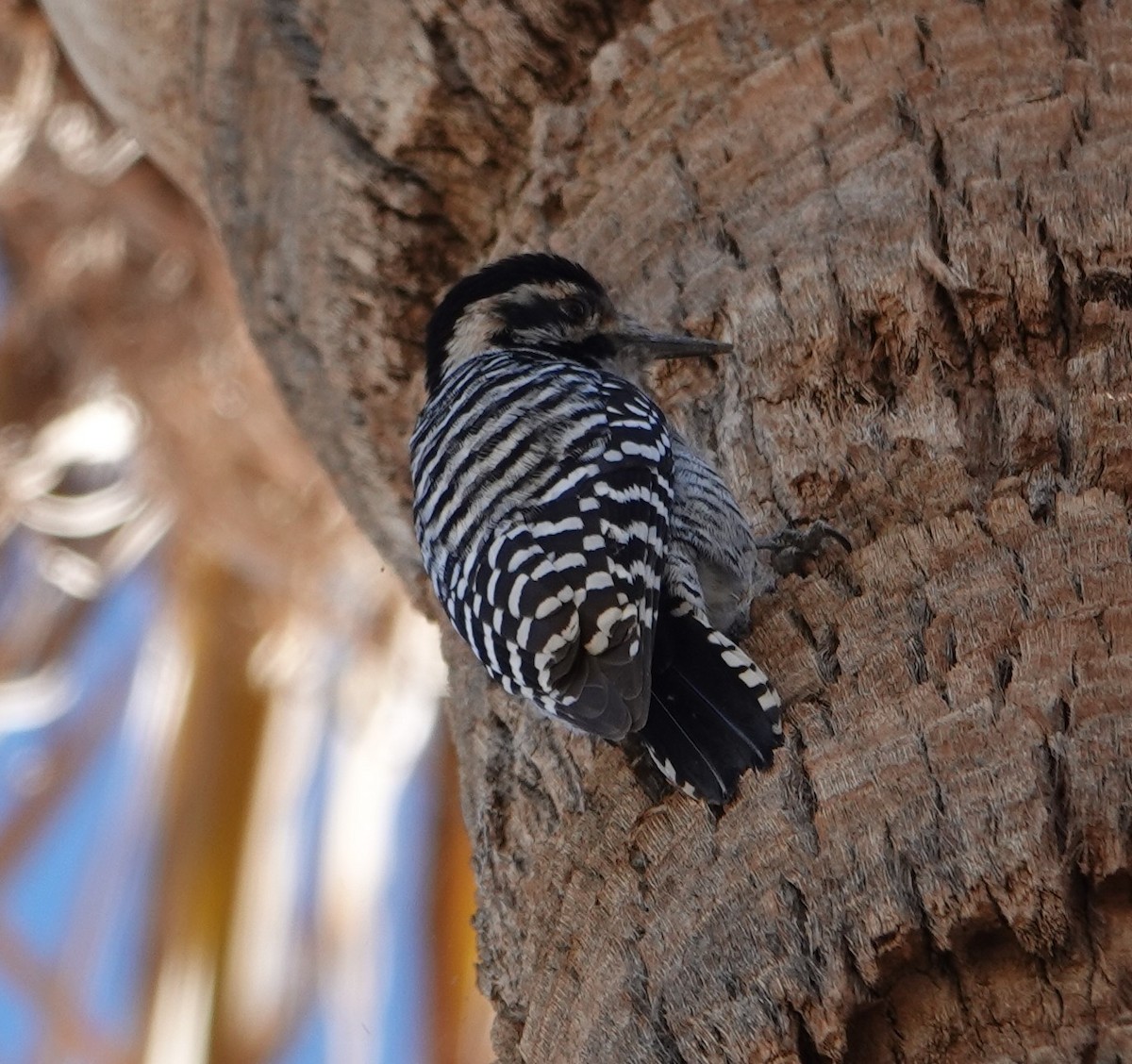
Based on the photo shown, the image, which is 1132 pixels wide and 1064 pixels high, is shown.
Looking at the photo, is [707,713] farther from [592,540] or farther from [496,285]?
[496,285]

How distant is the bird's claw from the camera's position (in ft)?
6.95

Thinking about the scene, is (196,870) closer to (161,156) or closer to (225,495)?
(225,495)

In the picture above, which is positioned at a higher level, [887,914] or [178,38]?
[178,38]

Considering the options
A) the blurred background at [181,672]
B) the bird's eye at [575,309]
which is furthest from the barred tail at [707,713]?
the blurred background at [181,672]

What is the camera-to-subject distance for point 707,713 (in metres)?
1.97

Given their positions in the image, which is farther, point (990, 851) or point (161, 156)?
point (161, 156)

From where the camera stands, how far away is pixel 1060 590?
1.84 m

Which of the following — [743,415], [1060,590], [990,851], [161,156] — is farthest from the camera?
[161,156]

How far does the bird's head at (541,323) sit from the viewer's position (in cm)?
270

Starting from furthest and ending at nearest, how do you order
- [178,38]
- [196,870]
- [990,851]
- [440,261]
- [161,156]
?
[196,870]
[161,156]
[178,38]
[440,261]
[990,851]

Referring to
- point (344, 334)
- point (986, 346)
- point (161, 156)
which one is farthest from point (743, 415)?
point (161, 156)

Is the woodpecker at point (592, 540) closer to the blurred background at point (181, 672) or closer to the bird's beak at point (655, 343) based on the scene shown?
the bird's beak at point (655, 343)

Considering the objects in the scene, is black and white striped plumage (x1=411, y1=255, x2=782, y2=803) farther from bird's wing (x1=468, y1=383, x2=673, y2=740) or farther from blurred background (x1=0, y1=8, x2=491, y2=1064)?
blurred background (x1=0, y1=8, x2=491, y2=1064)

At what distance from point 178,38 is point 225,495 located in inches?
142
